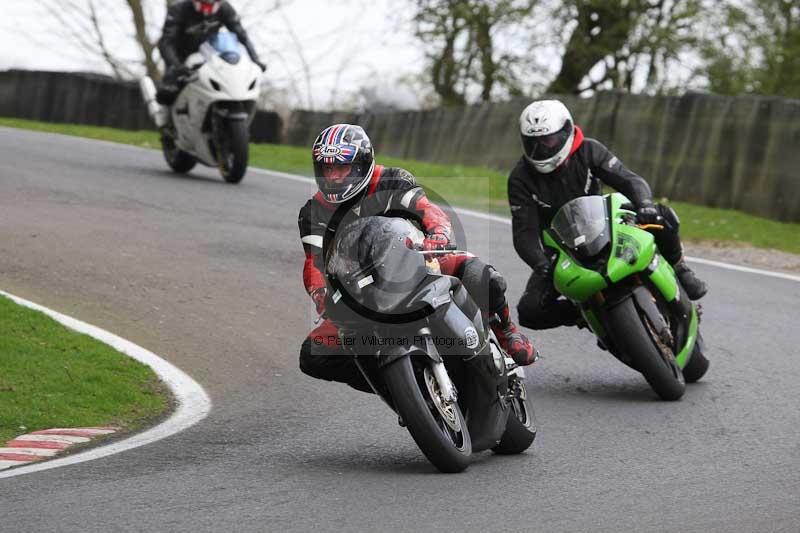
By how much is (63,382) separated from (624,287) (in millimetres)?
3231

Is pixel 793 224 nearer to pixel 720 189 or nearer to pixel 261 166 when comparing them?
pixel 720 189

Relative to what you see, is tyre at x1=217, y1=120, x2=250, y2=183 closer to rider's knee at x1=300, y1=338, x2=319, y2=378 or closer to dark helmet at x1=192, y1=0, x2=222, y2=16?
dark helmet at x1=192, y1=0, x2=222, y2=16

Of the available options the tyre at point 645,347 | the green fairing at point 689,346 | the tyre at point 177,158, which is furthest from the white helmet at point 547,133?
the tyre at point 177,158

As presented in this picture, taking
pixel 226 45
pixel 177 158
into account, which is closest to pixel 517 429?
pixel 226 45

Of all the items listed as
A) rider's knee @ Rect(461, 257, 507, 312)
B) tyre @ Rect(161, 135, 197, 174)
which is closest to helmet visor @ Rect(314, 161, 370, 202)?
rider's knee @ Rect(461, 257, 507, 312)

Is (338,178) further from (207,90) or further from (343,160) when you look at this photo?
(207,90)

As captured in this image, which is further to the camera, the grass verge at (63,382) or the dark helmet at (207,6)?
the dark helmet at (207,6)

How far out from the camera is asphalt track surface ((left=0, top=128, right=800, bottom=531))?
539 centimetres

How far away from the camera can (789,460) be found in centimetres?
650

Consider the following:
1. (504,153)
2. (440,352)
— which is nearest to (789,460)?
(440,352)

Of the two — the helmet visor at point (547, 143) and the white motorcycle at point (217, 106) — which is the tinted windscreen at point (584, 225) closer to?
the helmet visor at point (547, 143)

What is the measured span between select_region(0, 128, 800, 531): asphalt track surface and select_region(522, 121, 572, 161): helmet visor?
4.66 ft

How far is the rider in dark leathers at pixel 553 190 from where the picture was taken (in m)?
8.33

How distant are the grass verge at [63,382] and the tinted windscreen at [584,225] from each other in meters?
2.48
